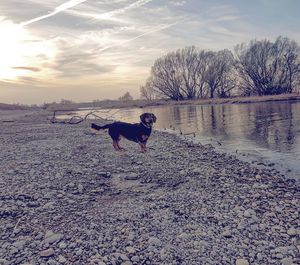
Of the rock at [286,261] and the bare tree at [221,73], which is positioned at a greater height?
the bare tree at [221,73]

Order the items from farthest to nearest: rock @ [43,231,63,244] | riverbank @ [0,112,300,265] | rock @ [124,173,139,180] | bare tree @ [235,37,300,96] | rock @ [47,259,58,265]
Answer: bare tree @ [235,37,300,96]
rock @ [124,173,139,180]
rock @ [43,231,63,244]
riverbank @ [0,112,300,265]
rock @ [47,259,58,265]

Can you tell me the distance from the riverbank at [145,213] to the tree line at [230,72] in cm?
8568

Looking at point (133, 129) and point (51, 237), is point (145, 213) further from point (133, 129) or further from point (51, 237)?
point (133, 129)

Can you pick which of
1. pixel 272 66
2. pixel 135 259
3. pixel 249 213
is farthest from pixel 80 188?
pixel 272 66

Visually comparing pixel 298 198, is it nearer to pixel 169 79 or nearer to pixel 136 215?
pixel 136 215

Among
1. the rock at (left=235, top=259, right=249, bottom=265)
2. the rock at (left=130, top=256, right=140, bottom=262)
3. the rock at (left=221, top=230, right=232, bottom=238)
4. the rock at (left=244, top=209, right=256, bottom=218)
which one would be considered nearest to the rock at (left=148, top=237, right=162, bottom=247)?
the rock at (left=130, top=256, right=140, bottom=262)

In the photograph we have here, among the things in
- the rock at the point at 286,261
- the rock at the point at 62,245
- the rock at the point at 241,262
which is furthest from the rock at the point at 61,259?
the rock at the point at 286,261

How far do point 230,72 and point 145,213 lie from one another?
9818cm

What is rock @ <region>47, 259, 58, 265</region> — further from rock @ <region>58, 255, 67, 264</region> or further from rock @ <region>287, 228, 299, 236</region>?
rock @ <region>287, 228, 299, 236</region>

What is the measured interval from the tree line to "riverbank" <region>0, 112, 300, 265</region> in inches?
3373

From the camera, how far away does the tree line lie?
89750mm

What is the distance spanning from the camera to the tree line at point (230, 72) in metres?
89.8

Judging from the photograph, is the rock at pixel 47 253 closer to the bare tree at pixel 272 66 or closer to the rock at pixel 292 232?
the rock at pixel 292 232

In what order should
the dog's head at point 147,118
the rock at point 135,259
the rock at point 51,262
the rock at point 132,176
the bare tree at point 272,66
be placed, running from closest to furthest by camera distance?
the rock at point 51,262 < the rock at point 135,259 < the rock at point 132,176 < the dog's head at point 147,118 < the bare tree at point 272,66
